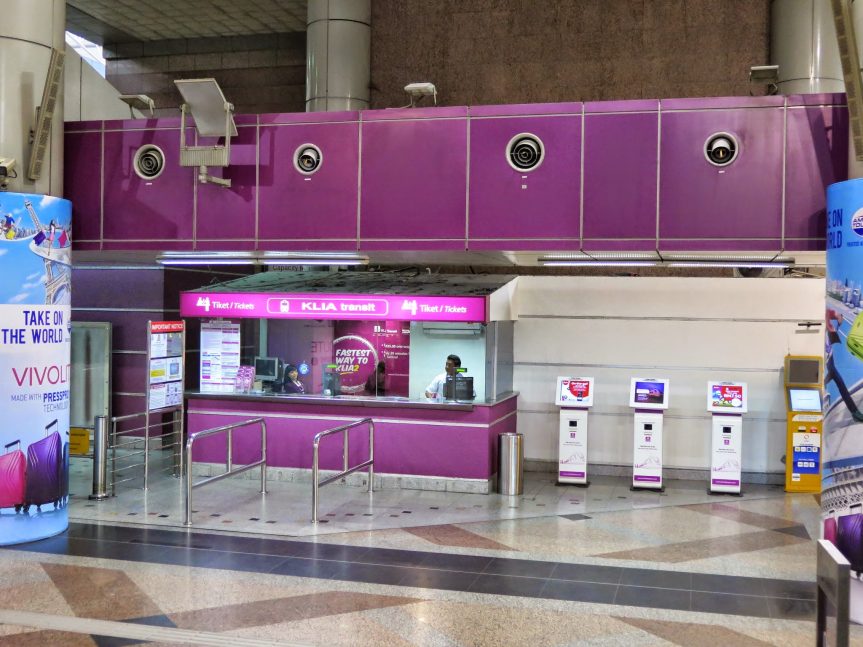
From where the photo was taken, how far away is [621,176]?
311 inches

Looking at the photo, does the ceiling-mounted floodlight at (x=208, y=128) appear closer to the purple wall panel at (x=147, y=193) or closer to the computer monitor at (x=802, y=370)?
the purple wall panel at (x=147, y=193)

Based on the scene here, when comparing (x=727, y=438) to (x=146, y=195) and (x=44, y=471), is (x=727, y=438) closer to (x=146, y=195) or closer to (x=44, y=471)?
(x=146, y=195)

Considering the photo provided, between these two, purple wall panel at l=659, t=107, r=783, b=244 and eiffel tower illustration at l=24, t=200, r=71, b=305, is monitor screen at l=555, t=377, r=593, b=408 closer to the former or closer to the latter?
purple wall panel at l=659, t=107, r=783, b=244

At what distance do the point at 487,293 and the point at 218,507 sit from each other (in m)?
3.70

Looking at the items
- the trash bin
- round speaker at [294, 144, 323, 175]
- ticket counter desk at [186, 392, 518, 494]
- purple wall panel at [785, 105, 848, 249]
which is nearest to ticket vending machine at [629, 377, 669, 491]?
the trash bin

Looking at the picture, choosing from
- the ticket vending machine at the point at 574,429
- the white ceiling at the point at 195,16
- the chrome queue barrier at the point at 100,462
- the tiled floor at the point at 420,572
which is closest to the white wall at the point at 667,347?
the ticket vending machine at the point at 574,429

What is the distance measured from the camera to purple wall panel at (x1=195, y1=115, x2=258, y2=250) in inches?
346

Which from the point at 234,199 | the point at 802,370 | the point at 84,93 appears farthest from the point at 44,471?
the point at 802,370

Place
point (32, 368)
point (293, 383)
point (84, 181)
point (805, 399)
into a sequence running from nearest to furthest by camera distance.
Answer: point (32, 368), point (84, 181), point (805, 399), point (293, 383)

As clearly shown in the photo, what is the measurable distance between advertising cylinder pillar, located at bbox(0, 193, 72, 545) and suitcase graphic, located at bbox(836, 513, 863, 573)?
645cm

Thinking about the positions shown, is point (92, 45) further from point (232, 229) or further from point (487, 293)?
point (487, 293)

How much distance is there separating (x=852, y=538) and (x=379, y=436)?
5418 millimetres

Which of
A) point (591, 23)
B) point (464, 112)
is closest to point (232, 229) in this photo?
point (464, 112)

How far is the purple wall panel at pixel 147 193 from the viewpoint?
8922 millimetres
